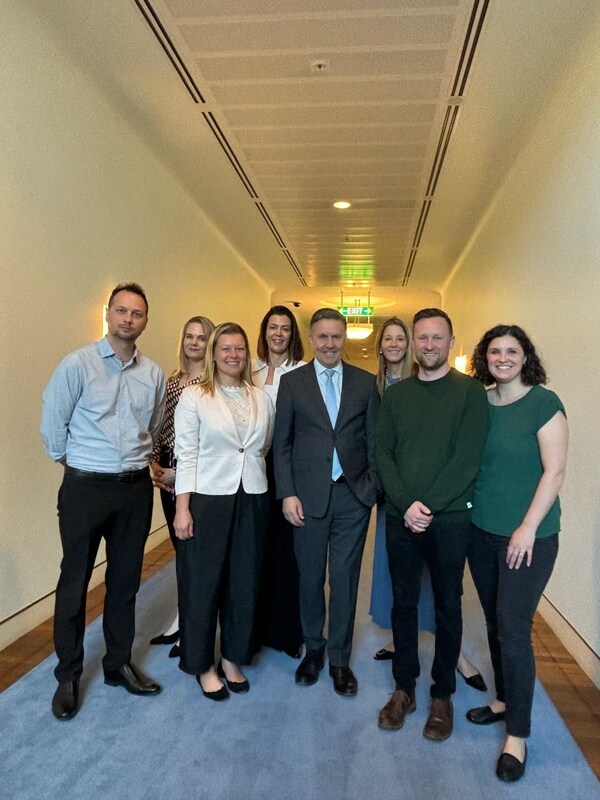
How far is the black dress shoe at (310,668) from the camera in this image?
2.59m

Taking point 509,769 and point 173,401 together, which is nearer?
point 509,769

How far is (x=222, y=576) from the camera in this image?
250cm

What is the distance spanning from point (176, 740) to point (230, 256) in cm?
648

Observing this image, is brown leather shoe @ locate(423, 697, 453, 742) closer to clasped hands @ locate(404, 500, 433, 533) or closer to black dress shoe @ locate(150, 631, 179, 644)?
clasped hands @ locate(404, 500, 433, 533)

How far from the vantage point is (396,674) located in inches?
Result: 92.0

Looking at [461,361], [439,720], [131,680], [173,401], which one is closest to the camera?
[439,720]

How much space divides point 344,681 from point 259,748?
1.86 ft

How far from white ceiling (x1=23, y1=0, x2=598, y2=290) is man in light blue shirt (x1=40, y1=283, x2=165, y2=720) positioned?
189 cm

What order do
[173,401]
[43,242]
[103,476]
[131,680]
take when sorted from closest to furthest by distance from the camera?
1. [103,476]
2. [131,680]
3. [173,401]
4. [43,242]

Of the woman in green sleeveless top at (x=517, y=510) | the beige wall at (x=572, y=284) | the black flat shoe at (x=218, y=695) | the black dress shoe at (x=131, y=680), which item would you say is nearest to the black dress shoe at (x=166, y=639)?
the black dress shoe at (x=131, y=680)

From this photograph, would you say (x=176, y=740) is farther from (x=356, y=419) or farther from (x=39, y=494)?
(x=39, y=494)

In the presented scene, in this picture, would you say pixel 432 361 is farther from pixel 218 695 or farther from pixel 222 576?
pixel 218 695

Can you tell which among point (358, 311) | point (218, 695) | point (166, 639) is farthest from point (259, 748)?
point (358, 311)

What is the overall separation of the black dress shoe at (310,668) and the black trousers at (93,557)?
820 mm
